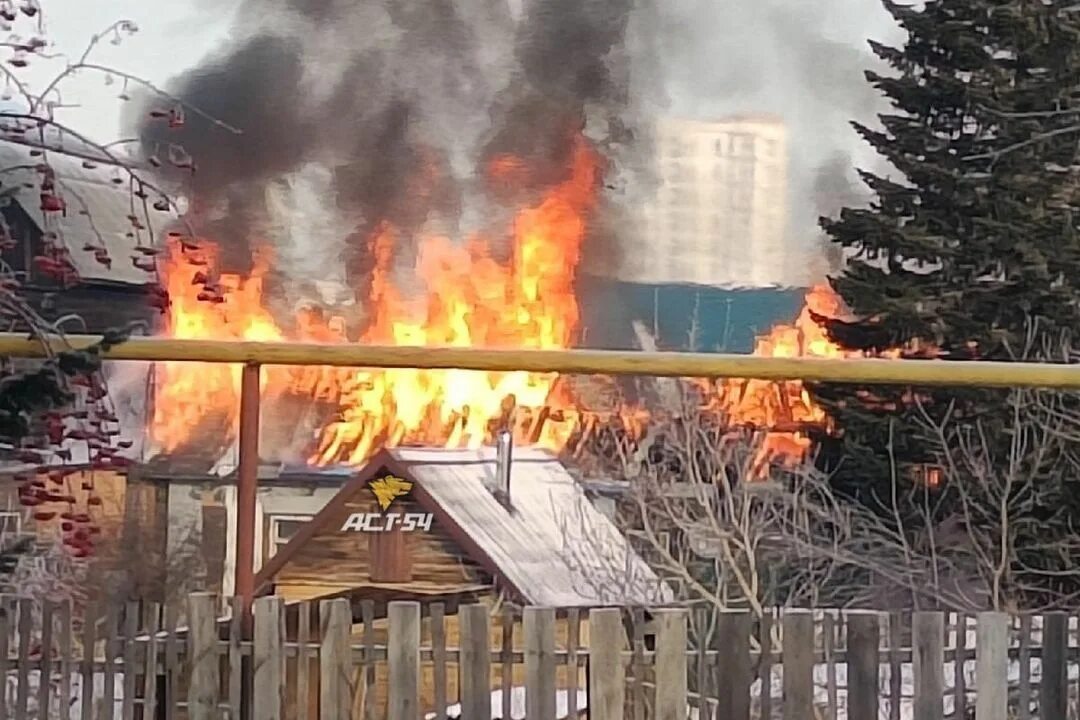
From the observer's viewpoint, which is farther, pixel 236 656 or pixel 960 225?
pixel 960 225

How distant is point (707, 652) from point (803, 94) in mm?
3191

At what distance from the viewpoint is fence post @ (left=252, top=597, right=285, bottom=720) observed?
1.26 metres

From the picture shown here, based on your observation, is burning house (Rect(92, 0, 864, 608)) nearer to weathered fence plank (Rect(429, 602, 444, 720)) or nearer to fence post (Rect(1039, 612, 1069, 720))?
weathered fence plank (Rect(429, 602, 444, 720))

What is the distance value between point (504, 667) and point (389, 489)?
2.19 meters

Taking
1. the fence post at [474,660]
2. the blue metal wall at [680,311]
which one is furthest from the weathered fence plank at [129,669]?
the blue metal wall at [680,311]

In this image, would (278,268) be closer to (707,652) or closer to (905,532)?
(905,532)

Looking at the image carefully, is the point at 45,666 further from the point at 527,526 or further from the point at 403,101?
the point at 403,101

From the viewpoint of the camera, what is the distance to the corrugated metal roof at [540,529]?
3.40 meters

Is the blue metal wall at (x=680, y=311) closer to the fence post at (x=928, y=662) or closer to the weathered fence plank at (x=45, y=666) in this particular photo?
the fence post at (x=928, y=662)

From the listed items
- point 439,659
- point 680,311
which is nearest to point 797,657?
point 439,659

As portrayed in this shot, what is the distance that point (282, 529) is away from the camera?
10.8 feet

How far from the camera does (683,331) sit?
4133mm

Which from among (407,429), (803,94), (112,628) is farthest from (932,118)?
(112,628)

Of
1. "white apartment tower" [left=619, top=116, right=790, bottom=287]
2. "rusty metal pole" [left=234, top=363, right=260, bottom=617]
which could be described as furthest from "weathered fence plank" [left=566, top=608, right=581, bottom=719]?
"white apartment tower" [left=619, top=116, right=790, bottom=287]
